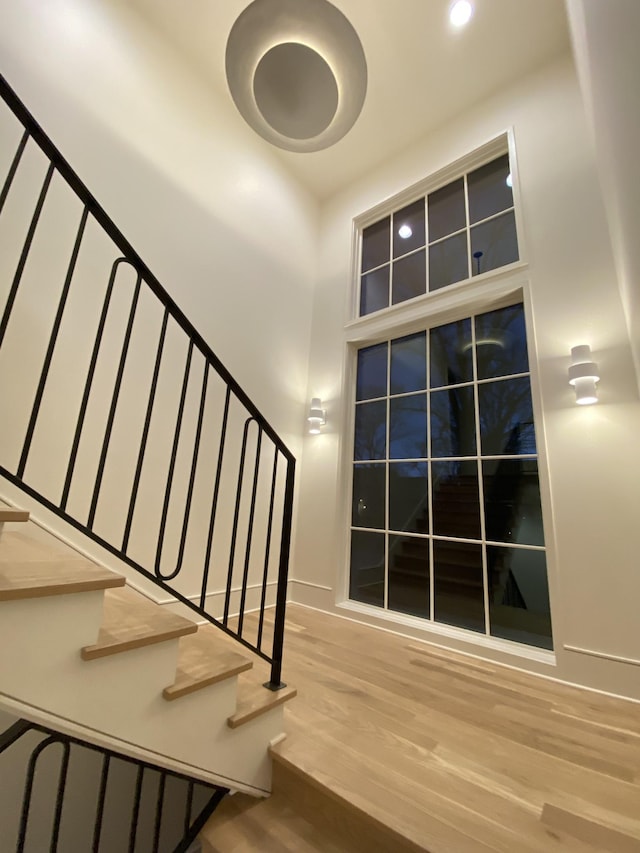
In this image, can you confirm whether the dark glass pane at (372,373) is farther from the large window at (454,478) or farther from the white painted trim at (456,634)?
the white painted trim at (456,634)

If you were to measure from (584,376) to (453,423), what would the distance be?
3.10 ft

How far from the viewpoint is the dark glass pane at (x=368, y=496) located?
10.4 ft

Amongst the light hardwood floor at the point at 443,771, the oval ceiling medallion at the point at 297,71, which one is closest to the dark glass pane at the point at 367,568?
the light hardwood floor at the point at 443,771

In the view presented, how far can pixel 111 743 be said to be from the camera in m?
1.04

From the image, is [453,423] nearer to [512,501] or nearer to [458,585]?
[512,501]

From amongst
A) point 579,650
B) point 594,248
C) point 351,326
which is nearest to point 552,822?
point 579,650

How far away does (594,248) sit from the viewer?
2.45m

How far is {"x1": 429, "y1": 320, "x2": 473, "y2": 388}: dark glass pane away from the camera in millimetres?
2979

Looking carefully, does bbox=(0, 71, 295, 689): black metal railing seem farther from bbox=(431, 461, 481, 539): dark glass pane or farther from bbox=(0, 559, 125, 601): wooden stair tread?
bbox=(431, 461, 481, 539): dark glass pane

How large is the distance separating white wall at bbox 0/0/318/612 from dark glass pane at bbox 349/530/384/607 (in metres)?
0.85

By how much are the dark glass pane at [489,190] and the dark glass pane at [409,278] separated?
561 millimetres

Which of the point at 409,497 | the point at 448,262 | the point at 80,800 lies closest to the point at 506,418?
the point at 409,497

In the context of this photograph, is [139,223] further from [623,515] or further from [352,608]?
[623,515]

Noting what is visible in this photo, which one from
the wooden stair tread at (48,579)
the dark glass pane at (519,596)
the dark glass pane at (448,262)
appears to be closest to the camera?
the wooden stair tread at (48,579)
